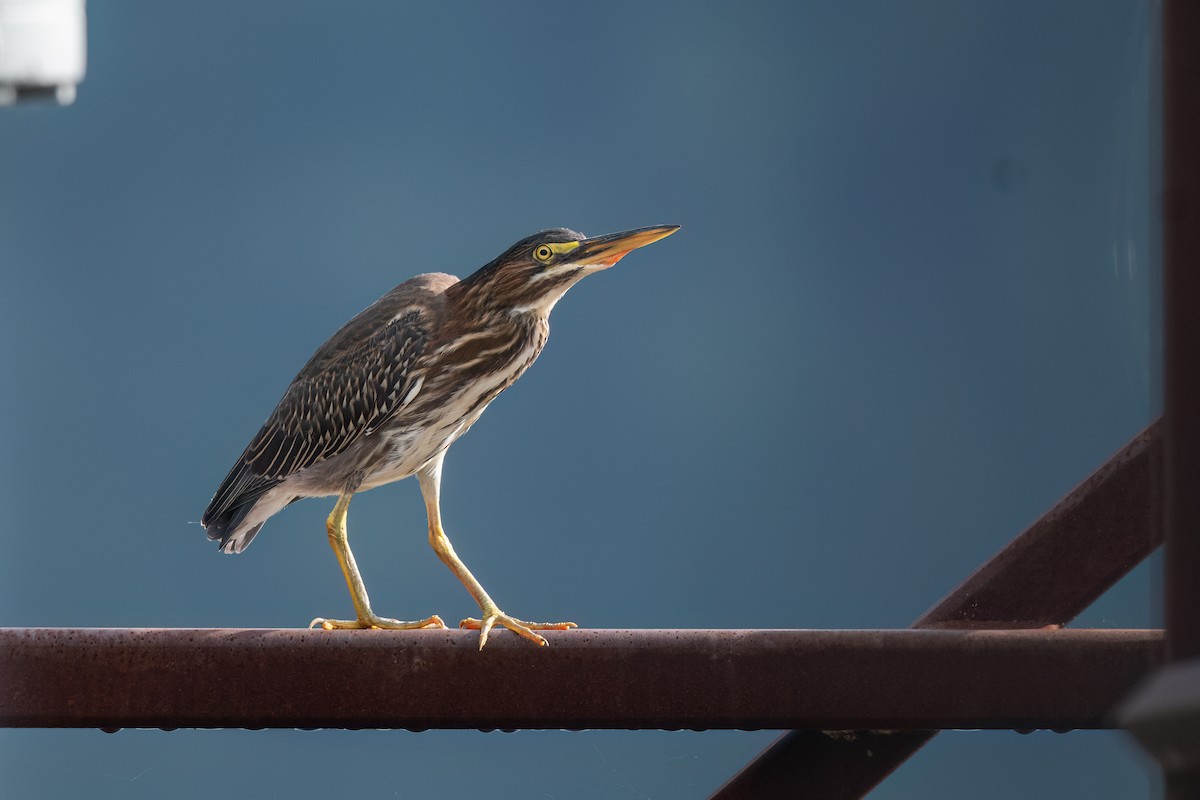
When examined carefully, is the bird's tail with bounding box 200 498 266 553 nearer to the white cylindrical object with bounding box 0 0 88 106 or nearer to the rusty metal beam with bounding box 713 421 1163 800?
the white cylindrical object with bounding box 0 0 88 106

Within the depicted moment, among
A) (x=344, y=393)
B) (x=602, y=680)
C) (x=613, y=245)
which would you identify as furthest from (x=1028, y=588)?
(x=344, y=393)

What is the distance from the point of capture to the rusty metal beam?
158 centimetres

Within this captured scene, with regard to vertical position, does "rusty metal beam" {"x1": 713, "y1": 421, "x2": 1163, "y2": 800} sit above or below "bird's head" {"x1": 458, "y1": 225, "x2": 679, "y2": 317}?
below

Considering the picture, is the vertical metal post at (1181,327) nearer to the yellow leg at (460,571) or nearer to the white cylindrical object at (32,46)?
the yellow leg at (460,571)

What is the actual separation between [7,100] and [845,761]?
163cm

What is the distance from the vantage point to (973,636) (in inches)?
55.4

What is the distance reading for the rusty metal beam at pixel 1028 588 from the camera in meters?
1.58

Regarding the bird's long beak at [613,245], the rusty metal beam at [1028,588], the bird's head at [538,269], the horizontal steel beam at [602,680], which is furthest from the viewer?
the bird's head at [538,269]

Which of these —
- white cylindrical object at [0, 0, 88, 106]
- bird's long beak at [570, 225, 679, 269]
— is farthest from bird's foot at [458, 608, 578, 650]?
white cylindrical object at [0, 0, 88, 106]

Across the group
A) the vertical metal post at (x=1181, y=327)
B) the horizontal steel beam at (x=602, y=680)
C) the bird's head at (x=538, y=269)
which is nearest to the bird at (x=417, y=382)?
the bird's head at (x=538, y=269)

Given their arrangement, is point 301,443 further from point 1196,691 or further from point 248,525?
point 1196,691

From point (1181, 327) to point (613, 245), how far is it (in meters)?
1.55

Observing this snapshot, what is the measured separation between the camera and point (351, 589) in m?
2.22

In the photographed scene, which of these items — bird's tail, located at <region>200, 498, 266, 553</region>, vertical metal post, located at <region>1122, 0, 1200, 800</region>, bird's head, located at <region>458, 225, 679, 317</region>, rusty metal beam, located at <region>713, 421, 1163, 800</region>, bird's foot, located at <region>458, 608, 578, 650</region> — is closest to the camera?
vertical metal post, located at <region>1122, 0, 1200, 800</region>
